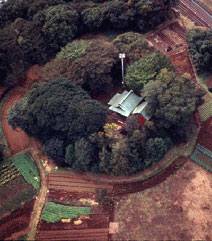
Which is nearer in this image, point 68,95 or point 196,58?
point 68,95

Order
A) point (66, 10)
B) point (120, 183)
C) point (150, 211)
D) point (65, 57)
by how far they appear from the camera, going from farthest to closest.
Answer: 1. point (66, 10)
2. point (65, 57)
3. point (120, 183)
4. point (150, 211)

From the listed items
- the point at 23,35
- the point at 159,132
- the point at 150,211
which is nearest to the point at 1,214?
the point at 150,211

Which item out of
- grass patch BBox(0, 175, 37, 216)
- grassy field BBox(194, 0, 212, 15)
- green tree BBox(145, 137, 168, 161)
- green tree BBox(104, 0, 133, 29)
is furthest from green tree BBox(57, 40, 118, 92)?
grassy field BBox(194, 0, 212, 15)

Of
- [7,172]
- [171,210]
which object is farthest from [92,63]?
[171,210]

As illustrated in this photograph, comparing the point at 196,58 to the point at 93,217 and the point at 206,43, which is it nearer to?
the point at 206,43

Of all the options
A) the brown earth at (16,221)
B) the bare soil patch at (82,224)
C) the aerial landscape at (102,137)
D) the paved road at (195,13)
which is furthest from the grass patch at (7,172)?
the paved road at (195,13)

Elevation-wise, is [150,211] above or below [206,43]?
below
